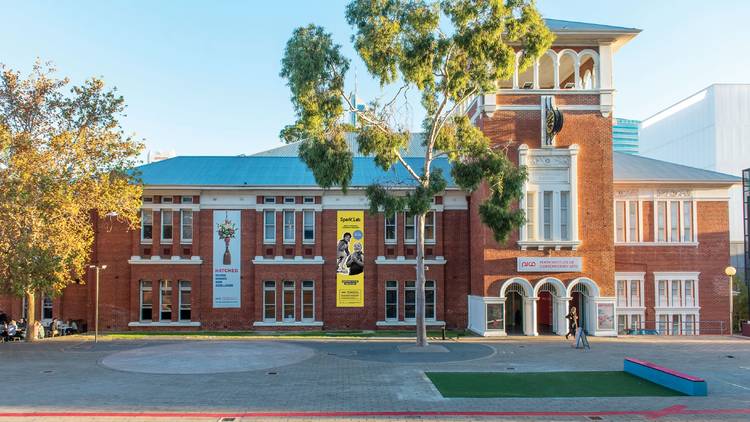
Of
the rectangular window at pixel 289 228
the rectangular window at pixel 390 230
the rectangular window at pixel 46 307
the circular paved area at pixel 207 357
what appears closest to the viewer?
the circular paved area at pixel 207 357

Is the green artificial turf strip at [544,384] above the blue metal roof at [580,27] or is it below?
below

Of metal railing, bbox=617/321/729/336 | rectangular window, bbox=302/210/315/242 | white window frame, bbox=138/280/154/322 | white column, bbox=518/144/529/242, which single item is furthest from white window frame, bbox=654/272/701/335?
white window frame, bbox=138/280/154/322

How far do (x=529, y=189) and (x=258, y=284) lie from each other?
16.6 meters

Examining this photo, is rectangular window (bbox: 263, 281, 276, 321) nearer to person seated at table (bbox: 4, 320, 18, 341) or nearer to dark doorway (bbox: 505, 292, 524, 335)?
Answer: person seated at table (bbox: 4, 320, 18, 341)

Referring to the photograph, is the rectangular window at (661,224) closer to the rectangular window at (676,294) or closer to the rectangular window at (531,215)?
the rectangular window at (676,294)

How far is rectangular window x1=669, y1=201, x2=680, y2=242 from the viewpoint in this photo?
35.9 m

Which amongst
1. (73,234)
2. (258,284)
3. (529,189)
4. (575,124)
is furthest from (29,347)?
(575,124)

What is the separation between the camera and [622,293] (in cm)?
3559

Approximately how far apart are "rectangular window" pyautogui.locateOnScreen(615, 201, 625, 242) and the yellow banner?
49.6 feet

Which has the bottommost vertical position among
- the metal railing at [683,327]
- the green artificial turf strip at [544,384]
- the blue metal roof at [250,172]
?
the metal railing at [683,327]

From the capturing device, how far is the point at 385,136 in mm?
25859

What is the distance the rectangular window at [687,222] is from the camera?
3591cm

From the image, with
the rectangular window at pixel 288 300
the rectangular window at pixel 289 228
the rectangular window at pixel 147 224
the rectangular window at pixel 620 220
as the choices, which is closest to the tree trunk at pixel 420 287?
the rectangular window at pixel 288 300

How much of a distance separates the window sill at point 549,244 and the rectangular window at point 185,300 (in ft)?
63.9
